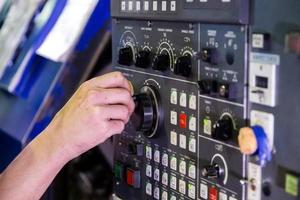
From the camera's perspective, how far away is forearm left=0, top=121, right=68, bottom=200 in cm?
117

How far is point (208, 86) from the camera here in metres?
1.01

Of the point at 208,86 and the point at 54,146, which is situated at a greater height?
the point at 208,86

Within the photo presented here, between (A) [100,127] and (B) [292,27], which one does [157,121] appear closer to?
(A) [100,127]

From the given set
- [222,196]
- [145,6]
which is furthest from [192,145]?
[145,6]

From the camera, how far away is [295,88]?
2.79 ft

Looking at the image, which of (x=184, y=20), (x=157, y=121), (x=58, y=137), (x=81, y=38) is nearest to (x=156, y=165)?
(x=157, y=121)

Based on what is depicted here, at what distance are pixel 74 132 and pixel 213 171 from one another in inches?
11.9

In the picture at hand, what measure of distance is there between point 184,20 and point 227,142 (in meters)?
0.26

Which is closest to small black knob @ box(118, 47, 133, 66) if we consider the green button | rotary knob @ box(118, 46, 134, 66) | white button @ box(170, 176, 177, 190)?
rotary knob @ box(118, 46, 134, 66)

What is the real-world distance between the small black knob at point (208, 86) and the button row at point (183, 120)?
89 mm

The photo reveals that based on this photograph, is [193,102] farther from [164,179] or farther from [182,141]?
[164,179]

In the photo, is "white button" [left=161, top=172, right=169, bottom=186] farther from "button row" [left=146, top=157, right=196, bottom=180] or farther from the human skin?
the human skin

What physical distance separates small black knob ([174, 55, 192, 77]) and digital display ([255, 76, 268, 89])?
196mm

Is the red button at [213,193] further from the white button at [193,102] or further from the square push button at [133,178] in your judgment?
the square push button at [133,178]
